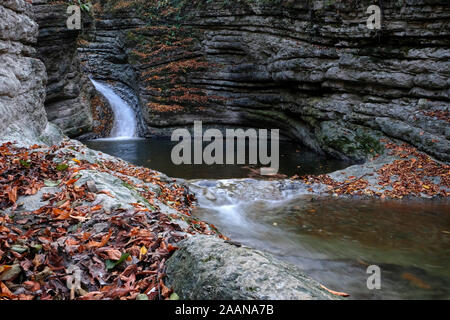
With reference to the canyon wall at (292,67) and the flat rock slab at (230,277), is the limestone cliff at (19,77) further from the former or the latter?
the canyon wall at (292,67)

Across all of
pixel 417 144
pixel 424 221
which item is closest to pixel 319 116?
pixel 417 144

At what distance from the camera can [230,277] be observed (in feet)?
5.56

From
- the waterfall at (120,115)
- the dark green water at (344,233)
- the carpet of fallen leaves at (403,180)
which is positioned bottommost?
the dark green water at (344,233)

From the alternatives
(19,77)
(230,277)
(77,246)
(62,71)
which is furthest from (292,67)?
(230,277)

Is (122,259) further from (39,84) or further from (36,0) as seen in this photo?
(36,0)

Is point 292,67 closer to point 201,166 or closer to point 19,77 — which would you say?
point 201,166

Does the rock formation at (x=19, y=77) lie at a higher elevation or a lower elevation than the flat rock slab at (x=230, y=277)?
higher

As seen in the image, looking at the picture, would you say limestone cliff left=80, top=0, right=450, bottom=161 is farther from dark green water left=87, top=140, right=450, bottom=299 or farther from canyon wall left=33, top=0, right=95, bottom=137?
dark green water left=87, top=140, right=450, bottom=299

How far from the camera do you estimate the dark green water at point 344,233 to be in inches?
130

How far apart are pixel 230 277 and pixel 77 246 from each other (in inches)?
52.6

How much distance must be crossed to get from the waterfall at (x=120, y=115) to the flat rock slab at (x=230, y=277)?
15.8 meters

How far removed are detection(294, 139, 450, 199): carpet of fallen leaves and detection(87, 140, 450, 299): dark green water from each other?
0.58 metres

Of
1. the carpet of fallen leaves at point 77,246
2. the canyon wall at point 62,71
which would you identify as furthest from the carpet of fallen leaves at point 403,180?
the canyon wall at point 62,71

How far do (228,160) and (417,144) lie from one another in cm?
640
